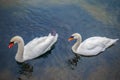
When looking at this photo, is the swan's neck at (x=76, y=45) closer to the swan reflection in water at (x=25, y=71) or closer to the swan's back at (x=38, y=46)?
the swan's back at (x=38, y=46)

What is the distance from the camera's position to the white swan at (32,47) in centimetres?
346

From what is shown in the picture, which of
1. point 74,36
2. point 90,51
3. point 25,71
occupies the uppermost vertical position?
point 74,36

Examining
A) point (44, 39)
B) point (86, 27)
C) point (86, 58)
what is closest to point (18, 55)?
point (44, 39)

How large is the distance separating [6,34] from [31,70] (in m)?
0.74

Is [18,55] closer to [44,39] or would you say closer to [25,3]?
[44,39]

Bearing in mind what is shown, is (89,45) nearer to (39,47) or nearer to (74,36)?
(74,36)

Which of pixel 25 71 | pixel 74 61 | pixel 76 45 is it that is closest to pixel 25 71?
pixel 25 71

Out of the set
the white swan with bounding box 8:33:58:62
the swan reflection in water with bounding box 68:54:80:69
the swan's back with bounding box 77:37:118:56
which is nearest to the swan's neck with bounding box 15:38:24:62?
the white swan with bounding box 8:33:58:62

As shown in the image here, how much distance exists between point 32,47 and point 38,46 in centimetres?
8

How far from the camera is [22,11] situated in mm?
4355

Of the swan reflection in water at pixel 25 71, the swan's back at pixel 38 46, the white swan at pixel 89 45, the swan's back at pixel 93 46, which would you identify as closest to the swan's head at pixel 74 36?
the white swan at pixel 89 45

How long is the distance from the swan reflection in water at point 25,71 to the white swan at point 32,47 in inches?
3.0

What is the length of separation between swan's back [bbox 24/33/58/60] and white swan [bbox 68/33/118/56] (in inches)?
11.1

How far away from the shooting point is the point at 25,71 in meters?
3.49
